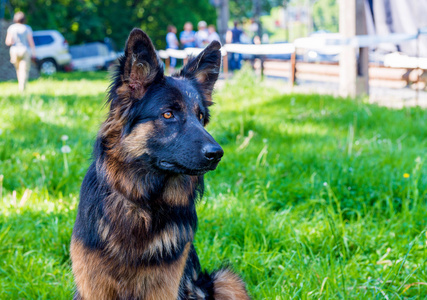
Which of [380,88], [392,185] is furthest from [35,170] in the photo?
[380,88]

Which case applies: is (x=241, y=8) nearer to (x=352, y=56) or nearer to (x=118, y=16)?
(x=118, y=16)

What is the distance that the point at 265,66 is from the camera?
1653 centimetres

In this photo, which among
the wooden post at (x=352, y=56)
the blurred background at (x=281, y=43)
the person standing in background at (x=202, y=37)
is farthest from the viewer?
the person standing in background at (x=202, y=37)

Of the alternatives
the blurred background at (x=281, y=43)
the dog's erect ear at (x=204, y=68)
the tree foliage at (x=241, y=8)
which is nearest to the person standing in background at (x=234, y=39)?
the blurred background at (x=281, y=43)

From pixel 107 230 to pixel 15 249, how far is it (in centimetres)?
130

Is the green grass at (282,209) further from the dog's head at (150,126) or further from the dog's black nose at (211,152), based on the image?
the dog's black nose at (211,152)

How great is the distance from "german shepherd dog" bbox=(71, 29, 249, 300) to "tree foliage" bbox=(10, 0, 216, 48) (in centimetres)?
2971

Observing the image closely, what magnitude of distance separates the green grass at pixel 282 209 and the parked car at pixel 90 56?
78.1ft

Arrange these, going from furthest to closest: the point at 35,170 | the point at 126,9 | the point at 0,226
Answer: the point at 126,9
the point at 35,170
the point at 0,226

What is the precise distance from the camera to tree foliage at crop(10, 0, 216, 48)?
101 ft

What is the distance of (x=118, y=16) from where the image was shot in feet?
109

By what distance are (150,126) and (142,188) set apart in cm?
38

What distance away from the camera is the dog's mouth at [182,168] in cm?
243

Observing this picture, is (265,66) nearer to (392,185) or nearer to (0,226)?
(392,185)
